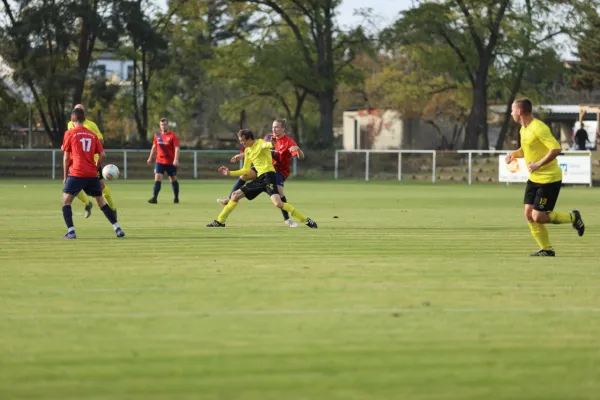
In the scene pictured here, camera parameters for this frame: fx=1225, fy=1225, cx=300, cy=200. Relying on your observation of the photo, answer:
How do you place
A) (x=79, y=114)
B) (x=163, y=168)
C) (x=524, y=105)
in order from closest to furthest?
(x=524, y=105) < (x=79, y=114) < (x=163, y=168)

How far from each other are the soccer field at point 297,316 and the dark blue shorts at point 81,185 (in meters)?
0.71

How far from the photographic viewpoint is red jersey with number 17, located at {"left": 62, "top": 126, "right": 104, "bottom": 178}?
16.9 meters

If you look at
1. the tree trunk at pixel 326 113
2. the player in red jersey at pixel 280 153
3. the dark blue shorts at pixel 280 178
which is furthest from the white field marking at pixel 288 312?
the tree trunk at pixel 326 113

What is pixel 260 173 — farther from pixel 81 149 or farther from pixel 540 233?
pixel 540 233

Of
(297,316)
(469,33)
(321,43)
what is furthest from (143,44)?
(297,316)

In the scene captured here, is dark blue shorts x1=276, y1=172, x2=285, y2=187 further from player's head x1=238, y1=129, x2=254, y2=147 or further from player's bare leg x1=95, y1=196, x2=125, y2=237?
player's bare leg x1=95, y1=196, x2=125, y2=237

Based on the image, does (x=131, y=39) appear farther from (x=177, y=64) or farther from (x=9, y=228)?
(x=9, y=228)

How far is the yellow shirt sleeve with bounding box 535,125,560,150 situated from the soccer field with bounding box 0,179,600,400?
134 centimetres

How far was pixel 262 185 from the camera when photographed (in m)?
20.0

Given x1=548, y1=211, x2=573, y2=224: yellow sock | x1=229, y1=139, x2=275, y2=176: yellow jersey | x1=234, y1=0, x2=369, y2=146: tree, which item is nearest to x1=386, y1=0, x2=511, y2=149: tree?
x1=234, y1=0, x2=369, y2=146: tree

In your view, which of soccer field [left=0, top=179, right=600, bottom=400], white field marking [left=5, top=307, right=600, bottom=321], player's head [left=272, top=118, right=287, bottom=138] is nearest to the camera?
soccer field [left=0, top=179, right=600, bottom=400]

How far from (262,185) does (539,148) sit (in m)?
6.39

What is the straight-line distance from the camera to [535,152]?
14.6m

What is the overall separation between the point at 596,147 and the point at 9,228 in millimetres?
40732
